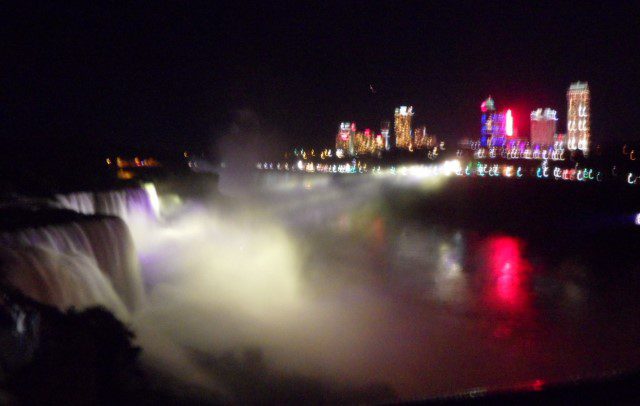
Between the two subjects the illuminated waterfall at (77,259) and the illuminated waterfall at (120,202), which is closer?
the illuminated waterfall at (77,259)

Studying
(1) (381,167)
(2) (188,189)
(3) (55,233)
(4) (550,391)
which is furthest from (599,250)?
(1) (381,167)

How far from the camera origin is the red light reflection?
10674 mm

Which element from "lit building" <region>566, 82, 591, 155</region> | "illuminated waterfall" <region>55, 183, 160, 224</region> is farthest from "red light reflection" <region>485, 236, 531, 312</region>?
"lit building" <region>566, 82, 591, 155</region>

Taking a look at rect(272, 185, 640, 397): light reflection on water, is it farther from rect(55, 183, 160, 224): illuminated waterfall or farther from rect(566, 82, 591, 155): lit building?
rect(566, 82, 591, 155): lit building

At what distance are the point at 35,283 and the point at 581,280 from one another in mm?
11884

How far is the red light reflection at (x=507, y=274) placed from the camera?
35.0 feet

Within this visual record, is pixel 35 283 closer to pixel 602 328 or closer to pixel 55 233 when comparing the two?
pixel 55 233

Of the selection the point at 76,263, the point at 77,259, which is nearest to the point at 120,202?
the point at 77,259

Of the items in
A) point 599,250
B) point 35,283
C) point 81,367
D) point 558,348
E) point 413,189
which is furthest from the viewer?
point 413,189

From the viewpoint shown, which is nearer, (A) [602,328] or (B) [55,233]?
(B) [55,233]

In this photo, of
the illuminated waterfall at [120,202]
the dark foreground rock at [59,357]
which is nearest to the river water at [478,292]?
the dark foreground rock at [59,357]

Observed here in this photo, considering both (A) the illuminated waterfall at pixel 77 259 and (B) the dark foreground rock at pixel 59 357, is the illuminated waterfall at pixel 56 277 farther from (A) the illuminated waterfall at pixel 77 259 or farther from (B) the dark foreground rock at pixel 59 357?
(B) the dark foreground rock at pixel 59 357

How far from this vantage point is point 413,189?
104 ft

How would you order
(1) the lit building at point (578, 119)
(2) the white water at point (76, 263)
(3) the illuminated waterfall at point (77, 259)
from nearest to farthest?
(2) the white water at point (76, 263) < (3) the illuminated waterfall at point (77, 259) < (1) the lit building at point (578, 119)
